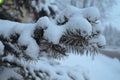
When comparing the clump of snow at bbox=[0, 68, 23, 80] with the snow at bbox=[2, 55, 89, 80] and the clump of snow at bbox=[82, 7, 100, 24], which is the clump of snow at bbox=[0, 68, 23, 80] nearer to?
the snow at bbox=[2, 55, 89, 80]

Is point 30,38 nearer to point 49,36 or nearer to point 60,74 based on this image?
point 49,36

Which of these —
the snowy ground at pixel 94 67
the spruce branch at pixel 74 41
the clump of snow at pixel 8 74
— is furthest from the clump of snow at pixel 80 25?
the snowy ground at pixel 94 67

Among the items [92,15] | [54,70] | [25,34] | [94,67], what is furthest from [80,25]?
[94,67]

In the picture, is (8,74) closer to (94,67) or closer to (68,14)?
(68,14)

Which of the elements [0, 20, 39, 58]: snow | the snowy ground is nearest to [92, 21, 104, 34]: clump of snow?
[0, 20, 39, 58]: snow

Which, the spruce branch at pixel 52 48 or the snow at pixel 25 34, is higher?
the snow at pixel 25 34

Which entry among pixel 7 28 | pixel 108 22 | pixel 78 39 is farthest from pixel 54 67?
pixel 108 22

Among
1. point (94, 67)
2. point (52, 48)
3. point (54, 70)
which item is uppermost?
point (52, 48)

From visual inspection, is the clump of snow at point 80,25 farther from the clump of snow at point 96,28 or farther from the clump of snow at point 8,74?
the clump of snow at point 8,74
